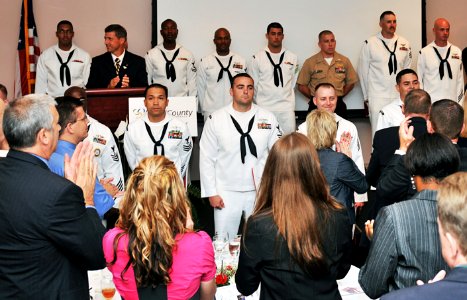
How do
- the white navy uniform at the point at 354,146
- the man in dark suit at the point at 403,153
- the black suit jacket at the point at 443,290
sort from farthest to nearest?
the white navy uniform at the point at 354,146 < the man in dark suit at the point at 403,153 < the black suit jacket at the point at 443,290

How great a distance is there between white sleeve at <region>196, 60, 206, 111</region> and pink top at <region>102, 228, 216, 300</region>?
6074 mm

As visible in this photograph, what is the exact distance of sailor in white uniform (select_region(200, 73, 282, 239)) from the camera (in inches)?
217

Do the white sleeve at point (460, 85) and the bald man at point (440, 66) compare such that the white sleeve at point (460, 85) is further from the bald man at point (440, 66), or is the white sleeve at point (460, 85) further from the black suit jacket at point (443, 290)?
the black suit jacket at point (443, 290)

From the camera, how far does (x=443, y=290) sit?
1438 mm

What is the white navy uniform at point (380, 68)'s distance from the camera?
8406 mm

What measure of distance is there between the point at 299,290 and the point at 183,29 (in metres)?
6.73

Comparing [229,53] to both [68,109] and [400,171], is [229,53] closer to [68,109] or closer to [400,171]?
[68,109]

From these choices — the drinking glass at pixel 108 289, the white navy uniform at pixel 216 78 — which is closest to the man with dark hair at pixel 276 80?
the white navy uniform at pixel 216 78

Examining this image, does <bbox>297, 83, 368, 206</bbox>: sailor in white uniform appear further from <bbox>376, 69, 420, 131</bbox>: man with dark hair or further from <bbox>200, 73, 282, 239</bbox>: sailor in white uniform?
<bbox>376, 69, 420, 131</bbox>: man with dark hair

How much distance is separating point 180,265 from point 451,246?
3.43 feet

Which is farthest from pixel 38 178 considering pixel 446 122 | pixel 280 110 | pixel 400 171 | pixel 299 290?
pixel 280 110

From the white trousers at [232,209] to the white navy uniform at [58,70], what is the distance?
10.9ft

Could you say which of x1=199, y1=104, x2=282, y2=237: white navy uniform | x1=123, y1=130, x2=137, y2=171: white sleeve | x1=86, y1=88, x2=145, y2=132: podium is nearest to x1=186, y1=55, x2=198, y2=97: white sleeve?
x1=86, y1=88, x2=145, y2=132: podium

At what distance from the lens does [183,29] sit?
8.55 metres
